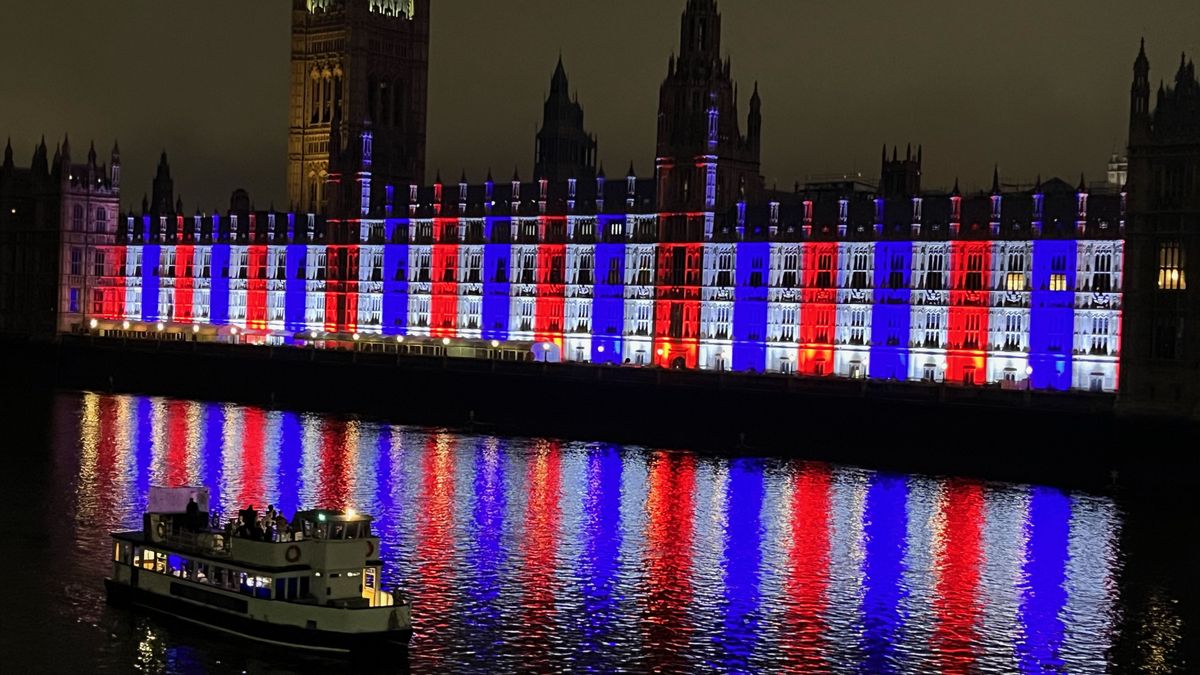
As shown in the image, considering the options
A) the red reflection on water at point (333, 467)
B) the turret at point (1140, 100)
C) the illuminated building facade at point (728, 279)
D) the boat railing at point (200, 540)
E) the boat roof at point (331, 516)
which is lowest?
the red reflection on water at point (333, 467)

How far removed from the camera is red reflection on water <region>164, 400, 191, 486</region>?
98500mm

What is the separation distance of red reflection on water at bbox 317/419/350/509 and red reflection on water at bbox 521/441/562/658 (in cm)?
1065

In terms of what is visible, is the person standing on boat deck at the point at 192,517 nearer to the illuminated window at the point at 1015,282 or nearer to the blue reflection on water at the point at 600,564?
the blue reflection on water at the point at 600,564

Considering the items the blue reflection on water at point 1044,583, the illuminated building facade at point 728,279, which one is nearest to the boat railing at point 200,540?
the blue reflection on water at point 1044,583

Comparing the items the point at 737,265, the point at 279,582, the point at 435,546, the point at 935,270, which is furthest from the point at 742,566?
the point at 737,265

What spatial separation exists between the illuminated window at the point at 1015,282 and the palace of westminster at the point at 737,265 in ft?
0.75

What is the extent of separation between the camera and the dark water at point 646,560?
199ft

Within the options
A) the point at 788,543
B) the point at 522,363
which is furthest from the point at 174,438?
the point at 788,543

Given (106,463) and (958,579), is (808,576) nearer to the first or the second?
(958,579)

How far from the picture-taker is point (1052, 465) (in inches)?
4333

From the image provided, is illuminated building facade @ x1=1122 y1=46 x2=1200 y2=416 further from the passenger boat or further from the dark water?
the passenger boat

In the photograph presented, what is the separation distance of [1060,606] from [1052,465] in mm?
41354

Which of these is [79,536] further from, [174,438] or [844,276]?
[844,276]

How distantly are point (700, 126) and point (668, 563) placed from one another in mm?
82911
